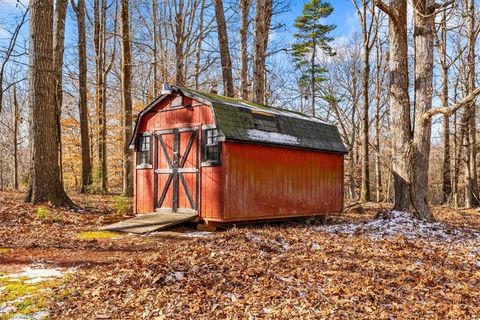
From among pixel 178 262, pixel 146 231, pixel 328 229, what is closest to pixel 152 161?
pixel 146 231

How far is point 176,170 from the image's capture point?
987 centimetres

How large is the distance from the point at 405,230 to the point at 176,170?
5.31 meters

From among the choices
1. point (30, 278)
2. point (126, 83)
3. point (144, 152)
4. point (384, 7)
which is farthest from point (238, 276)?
point (126, 83)

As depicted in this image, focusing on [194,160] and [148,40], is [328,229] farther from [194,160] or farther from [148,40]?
[148,40]

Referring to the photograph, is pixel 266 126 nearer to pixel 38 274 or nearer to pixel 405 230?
pixel 405 230

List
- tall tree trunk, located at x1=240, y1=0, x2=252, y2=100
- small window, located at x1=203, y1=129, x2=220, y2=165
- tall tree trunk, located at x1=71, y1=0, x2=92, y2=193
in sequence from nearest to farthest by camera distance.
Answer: small window, located at x1=203, y1=129, x2=220, y2=165 < tall tree trunk, located at x1=240, y1=0, x2=252, y2=100 < tall tree trunk, located at x1=71, y1=0, x2=92, y2=193

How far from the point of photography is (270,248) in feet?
21.2

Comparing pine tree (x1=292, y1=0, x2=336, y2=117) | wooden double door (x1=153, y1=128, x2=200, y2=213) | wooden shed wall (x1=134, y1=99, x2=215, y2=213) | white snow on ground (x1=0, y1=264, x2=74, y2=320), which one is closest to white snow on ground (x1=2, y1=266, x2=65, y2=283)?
white snow on ground (x1=0, y1=264, x2=74, y2=320)

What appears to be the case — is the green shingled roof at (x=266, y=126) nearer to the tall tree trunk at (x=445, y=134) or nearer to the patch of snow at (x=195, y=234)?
the patch of snow at (x=195, y=234)

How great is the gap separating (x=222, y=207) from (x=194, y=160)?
1412 millimetres

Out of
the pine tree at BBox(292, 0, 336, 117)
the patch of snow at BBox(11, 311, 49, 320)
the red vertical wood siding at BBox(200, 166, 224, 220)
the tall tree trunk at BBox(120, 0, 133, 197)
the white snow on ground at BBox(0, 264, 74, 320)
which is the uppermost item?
the pine tree at BBox(292, 0, 336, 117)

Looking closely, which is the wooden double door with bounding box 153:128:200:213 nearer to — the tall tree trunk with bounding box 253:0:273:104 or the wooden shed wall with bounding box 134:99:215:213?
the wooden shed wall with bounding box 134:99:215:213

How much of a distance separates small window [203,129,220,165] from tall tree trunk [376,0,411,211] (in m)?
4.52

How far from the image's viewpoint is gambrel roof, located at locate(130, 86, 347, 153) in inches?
360
